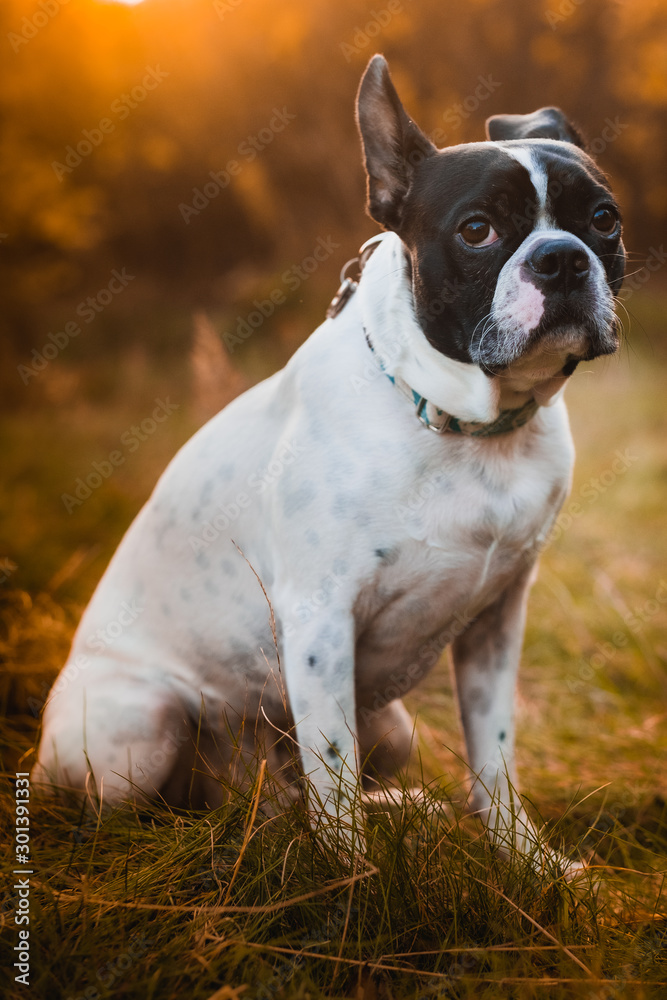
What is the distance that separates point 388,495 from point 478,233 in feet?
2.15

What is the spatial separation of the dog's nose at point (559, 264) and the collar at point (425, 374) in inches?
10.0

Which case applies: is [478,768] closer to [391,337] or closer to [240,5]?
[391,337]

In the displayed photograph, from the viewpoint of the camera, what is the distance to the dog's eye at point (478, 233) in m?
1.80

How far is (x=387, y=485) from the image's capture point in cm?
183

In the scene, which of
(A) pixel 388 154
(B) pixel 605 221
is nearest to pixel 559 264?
(B) pixel 605 221

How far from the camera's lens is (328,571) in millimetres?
1858
